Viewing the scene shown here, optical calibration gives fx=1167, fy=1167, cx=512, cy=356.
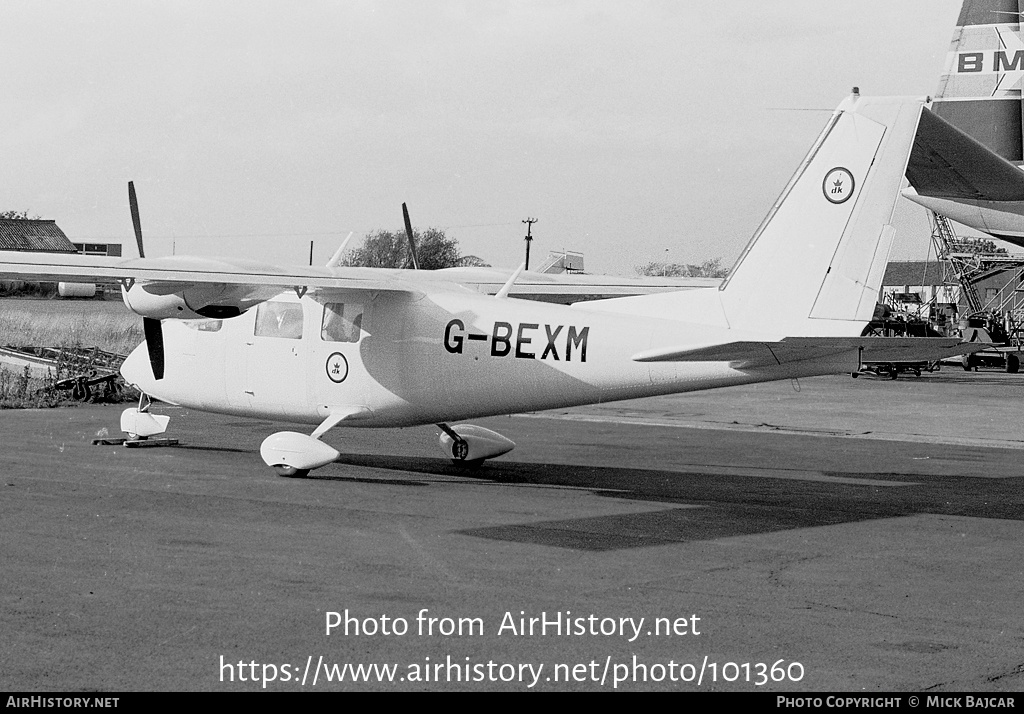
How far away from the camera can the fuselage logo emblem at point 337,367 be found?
15.0 meters

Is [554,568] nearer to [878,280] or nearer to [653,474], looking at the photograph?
[878,280]

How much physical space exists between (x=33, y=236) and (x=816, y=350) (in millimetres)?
84694

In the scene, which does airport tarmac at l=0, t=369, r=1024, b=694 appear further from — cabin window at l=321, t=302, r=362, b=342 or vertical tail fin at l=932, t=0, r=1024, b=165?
vertical tail fin at l=932, t=0, r=1024, b=165

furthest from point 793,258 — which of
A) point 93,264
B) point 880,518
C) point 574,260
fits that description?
point 574,260

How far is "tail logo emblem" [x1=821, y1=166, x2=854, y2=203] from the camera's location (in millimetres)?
11695

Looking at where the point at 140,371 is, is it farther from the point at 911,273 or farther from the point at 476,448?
the point at 911,273

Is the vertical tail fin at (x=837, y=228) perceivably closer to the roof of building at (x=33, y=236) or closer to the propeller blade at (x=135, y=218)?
the propeller blade at (x=135, y=218)

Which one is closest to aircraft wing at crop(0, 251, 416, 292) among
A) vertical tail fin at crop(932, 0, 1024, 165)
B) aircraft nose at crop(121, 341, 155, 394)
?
aircraft nose at crop(121, 341, 155, 394)

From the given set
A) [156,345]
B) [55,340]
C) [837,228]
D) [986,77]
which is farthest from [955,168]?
[55,340]

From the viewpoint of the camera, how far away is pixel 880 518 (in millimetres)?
12070

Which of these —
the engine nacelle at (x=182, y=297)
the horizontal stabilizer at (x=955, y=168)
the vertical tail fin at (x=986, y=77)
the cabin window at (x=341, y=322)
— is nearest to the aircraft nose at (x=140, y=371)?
the engine nacelle at (x=182, y=297)

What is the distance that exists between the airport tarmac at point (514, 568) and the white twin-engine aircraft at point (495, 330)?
3.19ft

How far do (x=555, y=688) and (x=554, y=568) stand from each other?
10.1 feet

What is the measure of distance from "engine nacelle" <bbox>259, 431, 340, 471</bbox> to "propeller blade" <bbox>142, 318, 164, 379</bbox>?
3.51 m
